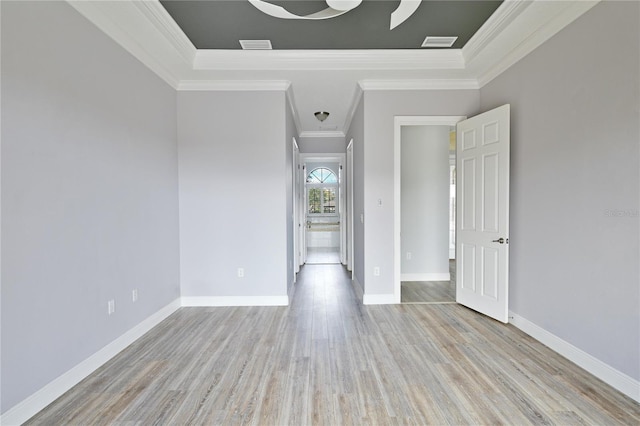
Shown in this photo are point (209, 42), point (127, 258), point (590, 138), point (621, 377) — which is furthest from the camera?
point (209, 42)

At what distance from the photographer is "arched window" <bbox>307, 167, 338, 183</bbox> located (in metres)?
11.2

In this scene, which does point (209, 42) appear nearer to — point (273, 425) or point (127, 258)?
point (127, 258)

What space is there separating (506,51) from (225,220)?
3.62 meters

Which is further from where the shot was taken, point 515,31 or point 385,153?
point 385,153

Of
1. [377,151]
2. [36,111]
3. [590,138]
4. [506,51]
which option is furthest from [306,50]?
[590,138]

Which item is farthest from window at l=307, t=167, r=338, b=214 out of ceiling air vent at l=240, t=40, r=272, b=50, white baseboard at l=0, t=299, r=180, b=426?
white baseboard at l=0, t=299, r=180, b=426

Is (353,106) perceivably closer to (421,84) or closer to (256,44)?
(421,84)

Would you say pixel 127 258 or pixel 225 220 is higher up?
pixel 225 220

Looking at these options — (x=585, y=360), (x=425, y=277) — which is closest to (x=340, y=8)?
(x=585, y=360)

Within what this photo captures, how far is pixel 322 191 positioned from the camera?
11492 mm

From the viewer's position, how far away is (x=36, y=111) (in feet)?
6.03

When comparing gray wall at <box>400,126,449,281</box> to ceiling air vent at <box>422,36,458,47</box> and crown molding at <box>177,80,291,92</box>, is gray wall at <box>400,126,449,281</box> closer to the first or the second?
ceiling air vent at <box>422,36,458,47</box>

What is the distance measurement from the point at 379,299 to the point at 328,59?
9.52 feet

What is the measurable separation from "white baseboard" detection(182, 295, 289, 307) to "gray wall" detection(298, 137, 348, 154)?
329cm
